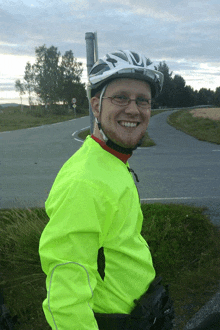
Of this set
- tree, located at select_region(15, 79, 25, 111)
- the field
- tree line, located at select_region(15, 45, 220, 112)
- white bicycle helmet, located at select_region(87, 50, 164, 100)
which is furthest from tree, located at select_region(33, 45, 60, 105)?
white bicycle helmet, located at select_region(87, 50, 164, 100)

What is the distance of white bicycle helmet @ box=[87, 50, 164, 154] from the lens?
1.73m

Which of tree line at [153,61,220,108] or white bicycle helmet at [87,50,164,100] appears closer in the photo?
white bicycle helmet at [87,50,164,100]

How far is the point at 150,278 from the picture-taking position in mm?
1752

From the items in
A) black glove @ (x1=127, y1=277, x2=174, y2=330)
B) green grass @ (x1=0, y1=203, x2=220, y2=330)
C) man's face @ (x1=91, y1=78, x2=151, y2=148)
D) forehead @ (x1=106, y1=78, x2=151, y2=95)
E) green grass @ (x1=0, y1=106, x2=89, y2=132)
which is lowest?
green grass @ (x1=0, y1=106, x2=89, y2=132)

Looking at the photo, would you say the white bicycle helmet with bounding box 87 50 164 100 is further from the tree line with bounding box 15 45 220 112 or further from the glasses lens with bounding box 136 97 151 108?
the tree line with bounding box 15 45 220 112

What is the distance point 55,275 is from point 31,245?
280cm

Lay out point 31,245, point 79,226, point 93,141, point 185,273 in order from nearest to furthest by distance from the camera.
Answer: point 79,226, point 93,141, point 185,273, point 31,245

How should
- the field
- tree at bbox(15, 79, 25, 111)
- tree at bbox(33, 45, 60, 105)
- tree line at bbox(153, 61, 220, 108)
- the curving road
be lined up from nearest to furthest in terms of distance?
the field
the curving road
tree at bbox(33, 45, 60, 105)
tree at bbox(15, 79, 25, 111)
tree line at bbox(153, 61, 220, 108)

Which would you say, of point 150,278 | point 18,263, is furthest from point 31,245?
point 150,278

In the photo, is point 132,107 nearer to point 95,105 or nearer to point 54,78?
point 95,105

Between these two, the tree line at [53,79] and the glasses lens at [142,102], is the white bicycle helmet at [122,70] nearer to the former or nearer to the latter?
the glasses lens at [142,102]

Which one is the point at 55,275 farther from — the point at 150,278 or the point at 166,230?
the point at 166,230

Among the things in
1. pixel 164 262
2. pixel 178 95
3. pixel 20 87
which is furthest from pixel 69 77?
pixel 164 262

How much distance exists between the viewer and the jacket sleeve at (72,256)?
4.24ft
